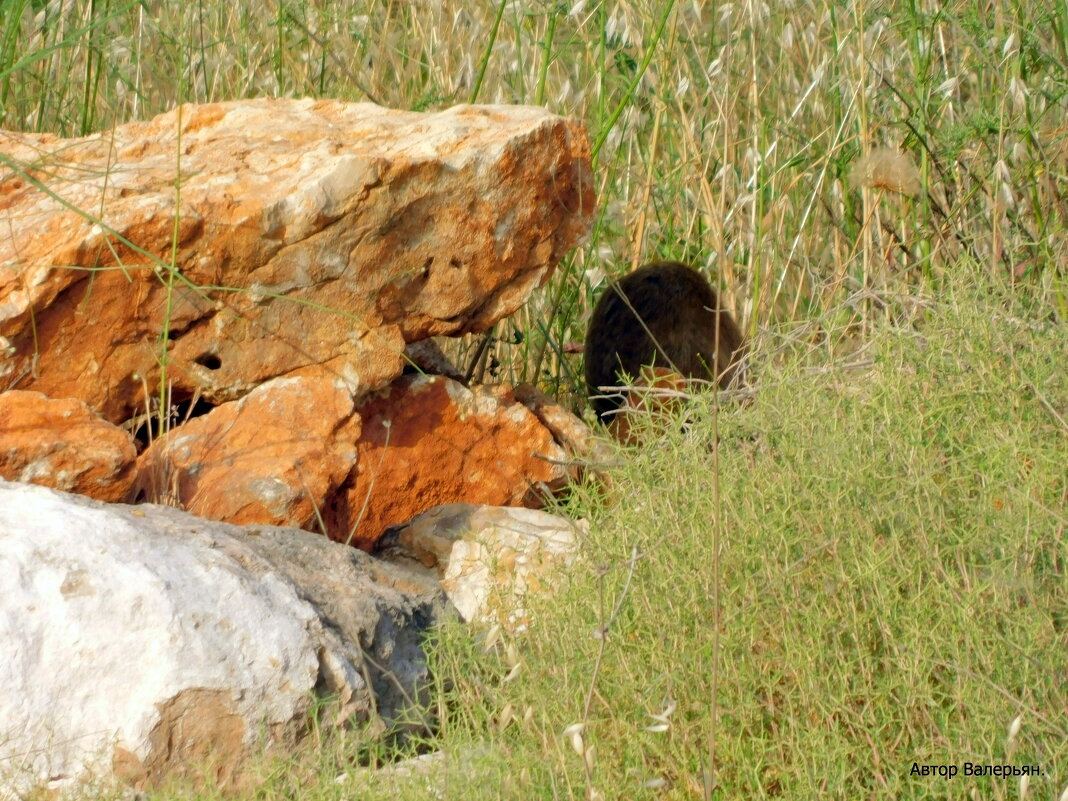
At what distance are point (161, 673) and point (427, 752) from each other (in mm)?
479

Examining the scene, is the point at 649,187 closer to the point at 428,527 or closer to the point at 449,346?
the point at 449,346

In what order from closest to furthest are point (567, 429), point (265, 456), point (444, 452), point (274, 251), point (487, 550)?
1. point (487, 550)
2. point (265, 456)
3. point (274, 251)
4. point (444, 452)
5. point (567, 429)

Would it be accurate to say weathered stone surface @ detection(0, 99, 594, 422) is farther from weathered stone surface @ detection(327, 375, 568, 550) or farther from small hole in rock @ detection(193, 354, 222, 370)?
weathered stone surface @ detection(327, 375, 568, 550)

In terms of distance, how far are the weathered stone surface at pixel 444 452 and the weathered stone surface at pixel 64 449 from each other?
0.58 metres

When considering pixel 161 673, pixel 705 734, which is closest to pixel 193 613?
pixel 161 673

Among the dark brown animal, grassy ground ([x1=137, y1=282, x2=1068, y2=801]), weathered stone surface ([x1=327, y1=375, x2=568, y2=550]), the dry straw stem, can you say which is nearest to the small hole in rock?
weathered stone surface ([x1=327, y1=375, x2=568, y2=550])

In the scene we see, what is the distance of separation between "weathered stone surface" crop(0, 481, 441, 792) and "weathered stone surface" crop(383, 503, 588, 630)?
28 centimetres

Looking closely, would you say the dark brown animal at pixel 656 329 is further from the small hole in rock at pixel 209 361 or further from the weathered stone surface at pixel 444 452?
the small hole in rock at pixel 209 361

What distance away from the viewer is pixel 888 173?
346 cm

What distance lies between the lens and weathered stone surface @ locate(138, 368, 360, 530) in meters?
2.79

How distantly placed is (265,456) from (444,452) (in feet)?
1.64

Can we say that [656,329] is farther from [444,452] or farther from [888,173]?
[444,452]

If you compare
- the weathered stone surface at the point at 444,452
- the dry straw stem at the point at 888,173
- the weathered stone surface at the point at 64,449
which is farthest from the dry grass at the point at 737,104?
the weathered stone surface at the point at 64,449

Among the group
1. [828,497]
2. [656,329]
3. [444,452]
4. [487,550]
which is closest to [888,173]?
[656,329]
